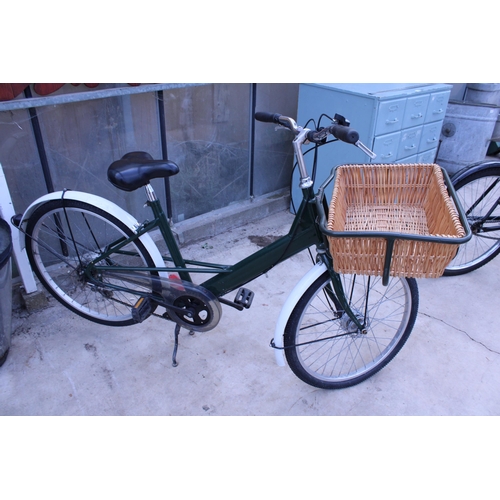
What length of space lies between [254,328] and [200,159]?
153cm

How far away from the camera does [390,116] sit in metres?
3.38

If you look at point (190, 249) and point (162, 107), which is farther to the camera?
point (190, 249)

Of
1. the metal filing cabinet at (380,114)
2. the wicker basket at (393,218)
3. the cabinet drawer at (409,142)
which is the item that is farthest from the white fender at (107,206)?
the cabinet drawer at (409,142)

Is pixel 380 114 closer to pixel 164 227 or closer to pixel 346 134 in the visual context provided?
pixel 346 134

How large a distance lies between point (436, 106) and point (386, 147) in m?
0.72

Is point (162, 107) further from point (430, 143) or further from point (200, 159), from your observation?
point (430, 143)

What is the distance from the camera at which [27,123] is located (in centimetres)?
260

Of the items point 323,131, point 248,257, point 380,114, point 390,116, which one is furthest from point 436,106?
point 248,257

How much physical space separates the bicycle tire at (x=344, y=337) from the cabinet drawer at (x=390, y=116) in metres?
1.20

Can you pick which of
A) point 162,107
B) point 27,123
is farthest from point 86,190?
point 162,107

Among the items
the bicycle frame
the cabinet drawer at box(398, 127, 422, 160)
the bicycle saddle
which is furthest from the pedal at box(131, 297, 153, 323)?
the cabinet drawer at box(398, 127, 422, 160)

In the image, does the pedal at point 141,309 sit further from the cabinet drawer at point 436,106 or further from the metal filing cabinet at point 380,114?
the cabinet drawer at point 436,106

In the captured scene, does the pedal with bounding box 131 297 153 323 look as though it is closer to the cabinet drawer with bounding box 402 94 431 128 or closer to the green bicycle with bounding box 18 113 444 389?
the green bicycle with bounding box 18 113 444 389

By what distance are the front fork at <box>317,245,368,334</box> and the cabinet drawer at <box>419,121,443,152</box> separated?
2289 mm
